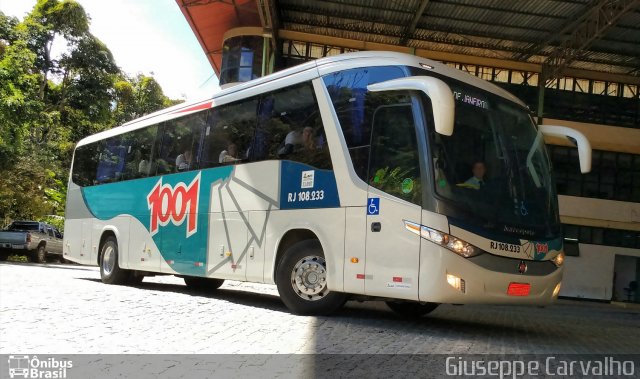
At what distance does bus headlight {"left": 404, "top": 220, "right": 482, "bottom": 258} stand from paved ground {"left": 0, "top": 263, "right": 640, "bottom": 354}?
1.04m

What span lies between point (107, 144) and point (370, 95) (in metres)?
9.11

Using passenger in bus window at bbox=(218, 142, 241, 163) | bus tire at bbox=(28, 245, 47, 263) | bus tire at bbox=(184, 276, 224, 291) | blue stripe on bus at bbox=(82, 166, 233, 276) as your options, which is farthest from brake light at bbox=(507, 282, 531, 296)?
bus tire at bbox=(28, 245, 47, 263)

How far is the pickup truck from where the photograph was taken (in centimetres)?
2366

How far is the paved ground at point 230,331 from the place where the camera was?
6.07m

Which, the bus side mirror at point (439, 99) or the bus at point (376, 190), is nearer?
the bus side mirror at point (439, 99)

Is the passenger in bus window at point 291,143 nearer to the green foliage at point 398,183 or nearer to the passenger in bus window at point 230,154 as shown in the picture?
the passenger in bus window at point 230,154

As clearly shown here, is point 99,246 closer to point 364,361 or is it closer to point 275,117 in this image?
point 275,117

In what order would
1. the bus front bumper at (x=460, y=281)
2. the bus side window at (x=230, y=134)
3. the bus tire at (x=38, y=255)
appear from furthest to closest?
the bus tire at (x=38, y=255) → the bus side window at (x=230, y=134) → the bus front bumper at (x=460, y=281)

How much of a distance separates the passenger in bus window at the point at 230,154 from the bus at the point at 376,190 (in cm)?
4

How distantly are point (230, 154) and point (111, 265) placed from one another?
5.08 metres

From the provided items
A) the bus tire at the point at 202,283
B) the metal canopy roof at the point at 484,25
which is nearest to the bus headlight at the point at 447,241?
the bus tire at the point at 202,283

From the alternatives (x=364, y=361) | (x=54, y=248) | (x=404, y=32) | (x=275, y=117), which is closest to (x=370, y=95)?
(x=275, y=117)

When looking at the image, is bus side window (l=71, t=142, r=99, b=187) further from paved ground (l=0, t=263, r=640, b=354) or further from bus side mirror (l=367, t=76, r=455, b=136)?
bus side mirror (l=367, t=76, r=455, b=136)

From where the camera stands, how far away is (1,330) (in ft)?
21.4
